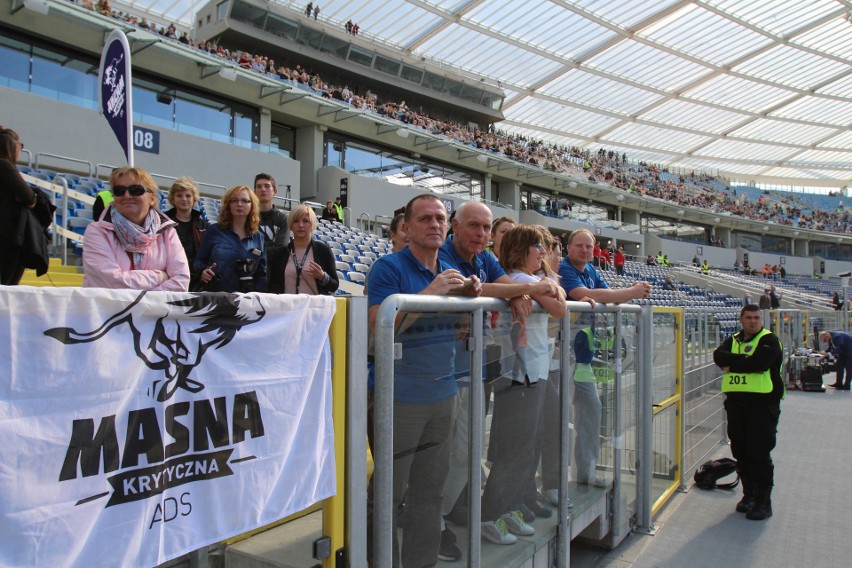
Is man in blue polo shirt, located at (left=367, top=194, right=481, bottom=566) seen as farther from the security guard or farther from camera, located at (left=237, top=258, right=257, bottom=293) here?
the security guard

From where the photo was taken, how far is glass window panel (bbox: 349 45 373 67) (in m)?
26.3

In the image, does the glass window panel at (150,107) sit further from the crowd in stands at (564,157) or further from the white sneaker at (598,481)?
the white sneaker at (598,481)

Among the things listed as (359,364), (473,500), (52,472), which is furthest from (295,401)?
(473,500)

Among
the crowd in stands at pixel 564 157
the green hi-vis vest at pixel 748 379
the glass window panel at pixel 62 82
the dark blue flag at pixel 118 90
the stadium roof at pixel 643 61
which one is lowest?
the green hi-vis vest at pixel 748 379

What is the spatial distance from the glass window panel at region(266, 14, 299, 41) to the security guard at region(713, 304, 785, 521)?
23226 millimetres

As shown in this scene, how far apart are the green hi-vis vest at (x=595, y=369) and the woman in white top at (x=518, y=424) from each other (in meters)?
0.55

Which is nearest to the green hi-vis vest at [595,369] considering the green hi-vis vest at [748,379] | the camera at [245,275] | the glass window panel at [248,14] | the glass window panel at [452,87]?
the green hi-vis vest at [748,379]

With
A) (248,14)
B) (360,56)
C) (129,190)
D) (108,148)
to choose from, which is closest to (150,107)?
(108,148)

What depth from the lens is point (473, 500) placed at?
242 cm

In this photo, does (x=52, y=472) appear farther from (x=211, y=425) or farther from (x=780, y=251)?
(x=780, y=251)

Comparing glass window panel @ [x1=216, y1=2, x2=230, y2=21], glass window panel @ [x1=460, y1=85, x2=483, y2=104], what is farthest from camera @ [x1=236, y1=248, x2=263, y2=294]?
glass window panel @ [x1=460, y1=85, x2=483, y2=104]

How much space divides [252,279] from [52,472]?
92.9 inches

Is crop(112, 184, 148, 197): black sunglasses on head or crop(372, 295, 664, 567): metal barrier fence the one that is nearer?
crop(372, 295, 664, 567): metal barrier fence

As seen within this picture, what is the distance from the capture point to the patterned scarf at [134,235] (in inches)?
97.8
